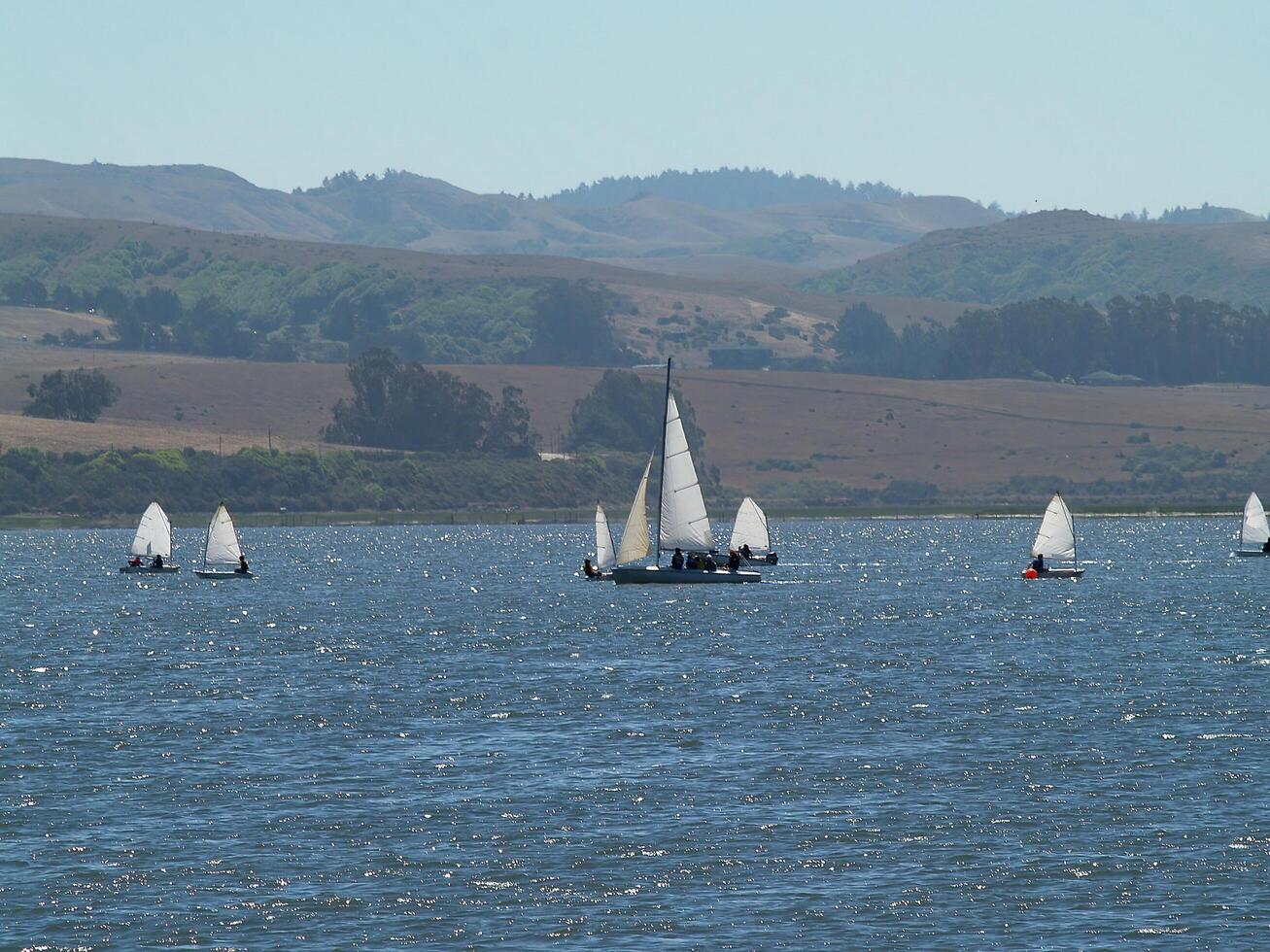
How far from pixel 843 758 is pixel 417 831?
39.6 ft

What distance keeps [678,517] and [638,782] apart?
2303 inches

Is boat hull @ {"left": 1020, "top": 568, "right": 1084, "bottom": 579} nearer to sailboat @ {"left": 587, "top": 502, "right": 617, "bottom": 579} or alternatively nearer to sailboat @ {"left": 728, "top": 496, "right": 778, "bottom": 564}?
sailboat @ {"left": 728, "top": 496, "right": 778, "bottom": 564}

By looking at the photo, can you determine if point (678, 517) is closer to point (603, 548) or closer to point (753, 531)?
point (603, 548)

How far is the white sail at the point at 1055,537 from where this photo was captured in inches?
4756

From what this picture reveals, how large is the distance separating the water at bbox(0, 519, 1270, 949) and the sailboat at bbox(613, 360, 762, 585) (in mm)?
12026

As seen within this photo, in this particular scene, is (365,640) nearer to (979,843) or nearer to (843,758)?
(843,758)

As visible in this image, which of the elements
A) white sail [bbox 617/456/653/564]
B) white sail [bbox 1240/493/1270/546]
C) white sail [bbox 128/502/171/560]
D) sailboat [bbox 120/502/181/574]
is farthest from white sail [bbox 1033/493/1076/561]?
white sail [bbox 128/502/171/560]

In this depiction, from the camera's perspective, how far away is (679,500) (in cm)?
10181

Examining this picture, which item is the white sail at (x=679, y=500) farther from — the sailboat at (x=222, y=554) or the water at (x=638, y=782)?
the sailboat at (x=222, y=554)

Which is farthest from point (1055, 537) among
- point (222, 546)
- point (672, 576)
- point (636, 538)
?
point (222, 546)

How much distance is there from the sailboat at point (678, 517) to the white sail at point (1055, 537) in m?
24.5

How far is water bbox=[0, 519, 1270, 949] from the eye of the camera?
106 feet

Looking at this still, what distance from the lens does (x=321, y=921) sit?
1256 inches

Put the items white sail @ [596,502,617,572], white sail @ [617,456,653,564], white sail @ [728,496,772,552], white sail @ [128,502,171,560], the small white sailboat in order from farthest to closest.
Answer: white sail @ [128,502,171,560], white sail @ [728,496,772,552], white sail @ [596,502,617,572], the small white sailboat, white sail @ [617,456,653,564]
